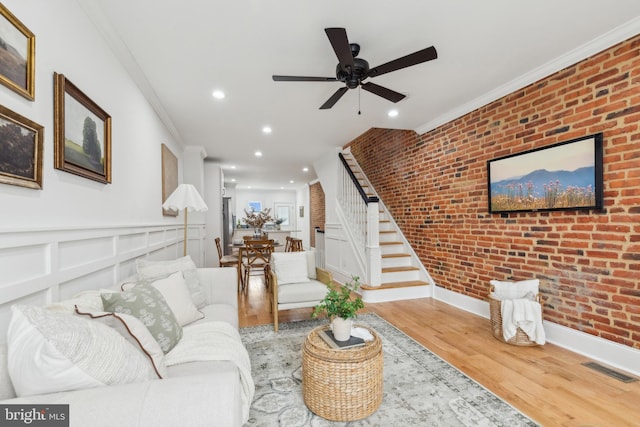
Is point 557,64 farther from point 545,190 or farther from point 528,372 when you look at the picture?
point 528,372

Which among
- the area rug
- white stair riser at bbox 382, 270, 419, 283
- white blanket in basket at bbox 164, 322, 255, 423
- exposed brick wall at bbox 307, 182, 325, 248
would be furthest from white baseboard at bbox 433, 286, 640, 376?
exposed brick wall at bbox 307, 182, 325, 248

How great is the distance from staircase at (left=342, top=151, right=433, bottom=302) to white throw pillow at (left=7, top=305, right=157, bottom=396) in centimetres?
351

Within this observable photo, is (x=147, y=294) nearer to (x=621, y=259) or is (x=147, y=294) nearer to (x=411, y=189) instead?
(x=621, y=259)

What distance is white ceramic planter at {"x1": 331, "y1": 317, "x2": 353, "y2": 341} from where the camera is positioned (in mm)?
1844

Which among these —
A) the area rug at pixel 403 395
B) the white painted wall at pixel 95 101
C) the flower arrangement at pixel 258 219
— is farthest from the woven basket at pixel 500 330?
the flower arrangement at pixel 258 219

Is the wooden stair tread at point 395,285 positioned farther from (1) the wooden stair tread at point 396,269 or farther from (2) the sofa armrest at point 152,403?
(2) the sofa armrest at point 152,403

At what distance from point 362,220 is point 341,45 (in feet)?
10.1

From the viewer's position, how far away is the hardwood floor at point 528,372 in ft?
5.74

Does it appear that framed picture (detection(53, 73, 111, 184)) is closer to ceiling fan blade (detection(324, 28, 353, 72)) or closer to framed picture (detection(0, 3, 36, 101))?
framed picture (detection(0, 3, 36, 101))

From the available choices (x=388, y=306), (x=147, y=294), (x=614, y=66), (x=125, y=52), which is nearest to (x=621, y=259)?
(x=614, y=66)

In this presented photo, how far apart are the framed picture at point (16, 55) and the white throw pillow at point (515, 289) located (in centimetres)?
366

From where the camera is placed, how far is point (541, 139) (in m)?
2.79

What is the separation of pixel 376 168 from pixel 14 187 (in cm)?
513

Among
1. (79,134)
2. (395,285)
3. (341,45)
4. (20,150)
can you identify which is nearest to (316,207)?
(395,285)
